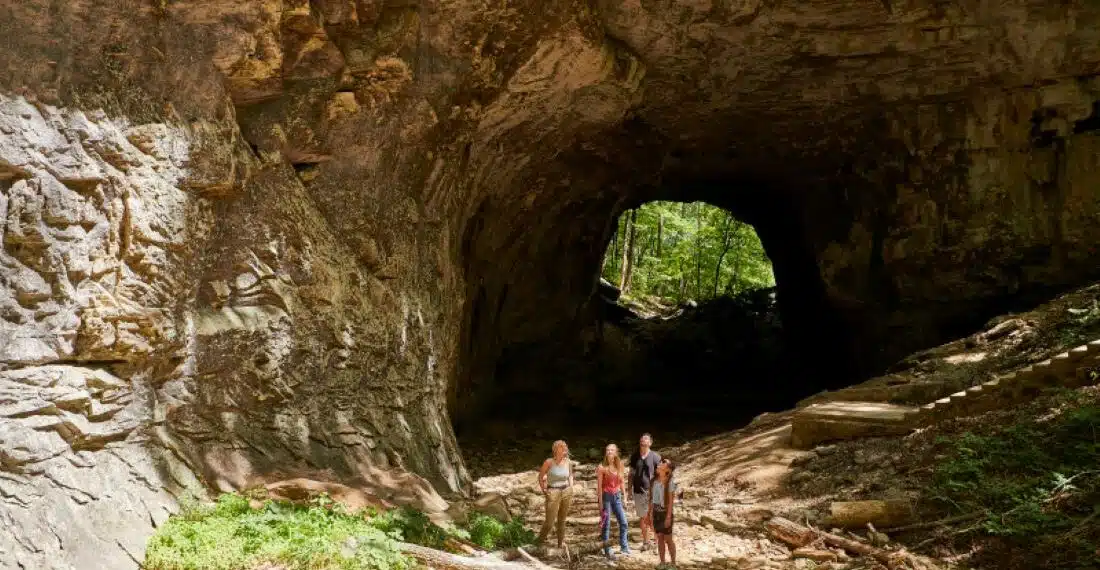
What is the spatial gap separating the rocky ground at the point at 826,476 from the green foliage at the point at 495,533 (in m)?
0.55

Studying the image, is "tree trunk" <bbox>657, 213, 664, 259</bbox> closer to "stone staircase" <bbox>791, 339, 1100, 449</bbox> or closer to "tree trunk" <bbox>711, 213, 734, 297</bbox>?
"tree trunk" <bbox>711, 213, 734, 297</bbox>

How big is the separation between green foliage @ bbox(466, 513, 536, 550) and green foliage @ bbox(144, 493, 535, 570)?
1.36 feet

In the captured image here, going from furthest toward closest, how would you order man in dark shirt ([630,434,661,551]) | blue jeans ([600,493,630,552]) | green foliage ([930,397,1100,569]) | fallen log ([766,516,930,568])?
man in dark shirt ([630,434,661,551]), blue jeans ([600,493,630,552]), fallen log ([766,516,930,568]), green foliage ([930,397,1100,569])

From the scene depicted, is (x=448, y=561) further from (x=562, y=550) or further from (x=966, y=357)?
(x=966, y=357)

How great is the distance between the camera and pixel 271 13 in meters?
9.01

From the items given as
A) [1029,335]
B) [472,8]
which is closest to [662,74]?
[472,8]

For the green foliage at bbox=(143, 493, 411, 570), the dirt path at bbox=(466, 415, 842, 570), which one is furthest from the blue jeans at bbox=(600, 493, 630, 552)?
A: the green foliage at bbox=(143, 493, 411, 570)

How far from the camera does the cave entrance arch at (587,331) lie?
60.1 ft

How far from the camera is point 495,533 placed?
8.48 m

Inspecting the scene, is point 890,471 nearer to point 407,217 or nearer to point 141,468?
point 407,217

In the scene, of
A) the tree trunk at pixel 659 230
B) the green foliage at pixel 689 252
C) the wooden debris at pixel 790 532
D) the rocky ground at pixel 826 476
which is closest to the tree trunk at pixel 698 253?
the green foliage at pixel 689 252

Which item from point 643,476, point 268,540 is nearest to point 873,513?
point 643,476

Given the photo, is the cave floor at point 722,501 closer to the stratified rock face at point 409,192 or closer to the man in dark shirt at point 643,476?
the man in dark shirt at point 643,476

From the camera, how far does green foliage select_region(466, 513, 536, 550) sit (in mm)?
8258
